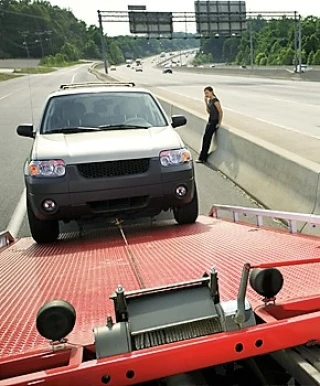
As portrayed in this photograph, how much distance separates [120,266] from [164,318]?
6.27ft

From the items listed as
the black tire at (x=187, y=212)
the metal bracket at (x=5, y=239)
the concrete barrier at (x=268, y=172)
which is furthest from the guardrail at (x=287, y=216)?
the metal bracket at (x=5, y=239)

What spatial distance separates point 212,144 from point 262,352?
10157 millimetres

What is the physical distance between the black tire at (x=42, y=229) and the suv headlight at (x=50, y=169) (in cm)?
51

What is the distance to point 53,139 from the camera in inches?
230

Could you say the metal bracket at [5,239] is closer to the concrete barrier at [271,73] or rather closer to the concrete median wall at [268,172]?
the concrete median wall at [268,172]

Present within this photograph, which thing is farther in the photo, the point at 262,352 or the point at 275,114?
the point at 275,114

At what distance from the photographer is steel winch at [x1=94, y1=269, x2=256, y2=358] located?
1.93m

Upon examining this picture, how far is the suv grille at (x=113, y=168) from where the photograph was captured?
5.32m

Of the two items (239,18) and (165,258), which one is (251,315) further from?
(239,18)

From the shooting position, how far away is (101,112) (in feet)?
21.5

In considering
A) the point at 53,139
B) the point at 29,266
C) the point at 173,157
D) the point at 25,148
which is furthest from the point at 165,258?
the point at 25,148

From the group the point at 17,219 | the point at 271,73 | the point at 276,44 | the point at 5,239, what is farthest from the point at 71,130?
the point at 276,44

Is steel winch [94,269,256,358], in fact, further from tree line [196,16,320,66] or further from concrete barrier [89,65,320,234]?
tree line [196,16,320,66]

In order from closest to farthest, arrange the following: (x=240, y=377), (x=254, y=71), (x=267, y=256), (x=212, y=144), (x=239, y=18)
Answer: (x=240, y=377) < (x=267, y=256) < (x=212, y=144) < (x=239, y=18) < (x=254, y=71)
